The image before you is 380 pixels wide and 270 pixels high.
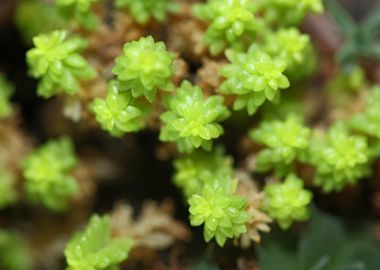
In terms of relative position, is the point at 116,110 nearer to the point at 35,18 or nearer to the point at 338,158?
the point at 338,158

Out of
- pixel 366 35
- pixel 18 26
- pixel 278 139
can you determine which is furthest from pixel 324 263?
pixel 18 26

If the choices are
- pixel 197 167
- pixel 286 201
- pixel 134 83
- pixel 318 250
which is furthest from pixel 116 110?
pixel 318 250

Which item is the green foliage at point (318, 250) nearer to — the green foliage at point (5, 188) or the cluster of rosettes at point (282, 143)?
the cluster of rosettes at point (282, 143)

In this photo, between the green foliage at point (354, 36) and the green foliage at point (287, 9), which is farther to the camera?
the green foliage at point (354, 36)

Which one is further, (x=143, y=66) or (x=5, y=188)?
(x=5, y=188)

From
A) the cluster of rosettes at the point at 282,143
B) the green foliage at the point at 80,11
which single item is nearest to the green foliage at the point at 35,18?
the green foliage at the point at 80,11

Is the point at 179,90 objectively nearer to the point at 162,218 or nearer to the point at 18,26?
the point at 162,218
